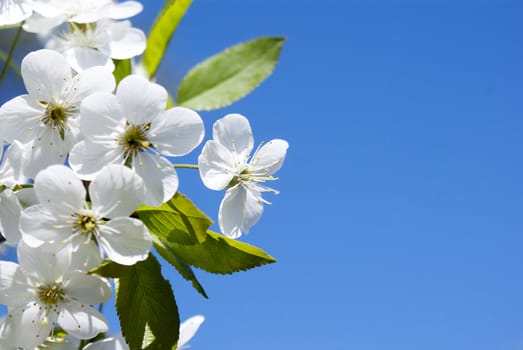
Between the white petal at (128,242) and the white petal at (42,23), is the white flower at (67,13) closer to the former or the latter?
the white petal at (42,23)

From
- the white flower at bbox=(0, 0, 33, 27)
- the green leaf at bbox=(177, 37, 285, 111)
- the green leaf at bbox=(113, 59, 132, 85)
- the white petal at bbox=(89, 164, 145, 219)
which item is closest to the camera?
the white petal at bbox=(89, 164, 145, 219)

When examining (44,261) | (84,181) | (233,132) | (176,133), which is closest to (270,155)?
(233,132)

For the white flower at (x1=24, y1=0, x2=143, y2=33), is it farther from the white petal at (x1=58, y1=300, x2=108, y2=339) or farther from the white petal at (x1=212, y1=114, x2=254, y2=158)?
the white petal at (x1=58, y1=300, x2=108, y2=339)

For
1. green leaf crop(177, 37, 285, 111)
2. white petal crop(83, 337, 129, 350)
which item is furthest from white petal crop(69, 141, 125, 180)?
green leaf crop(177, 37, 285, 111)

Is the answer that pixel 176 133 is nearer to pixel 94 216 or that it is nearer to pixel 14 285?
pixel 94 216

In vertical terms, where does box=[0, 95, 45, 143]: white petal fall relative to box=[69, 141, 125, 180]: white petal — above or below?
above

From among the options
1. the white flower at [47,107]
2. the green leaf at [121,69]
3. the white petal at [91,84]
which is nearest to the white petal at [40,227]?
the white flower at [47,107]
